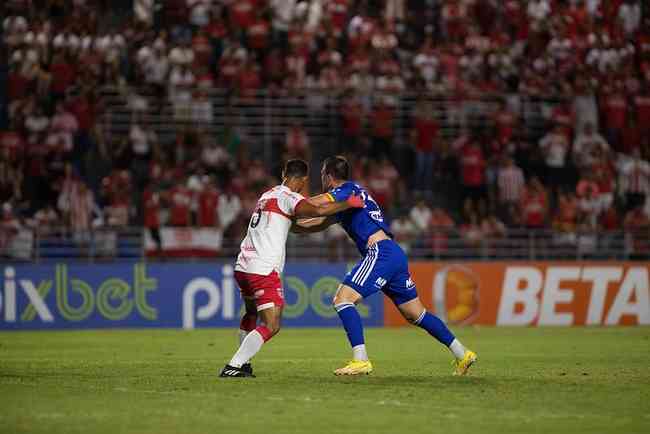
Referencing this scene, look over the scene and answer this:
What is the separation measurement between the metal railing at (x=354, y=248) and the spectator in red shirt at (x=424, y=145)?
1997 millimetres

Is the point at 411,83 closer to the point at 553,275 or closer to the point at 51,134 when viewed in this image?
the point at 553,275

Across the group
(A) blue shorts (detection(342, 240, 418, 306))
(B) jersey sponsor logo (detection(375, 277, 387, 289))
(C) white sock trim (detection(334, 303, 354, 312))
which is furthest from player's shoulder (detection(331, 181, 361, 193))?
(C) white sock trim (detection(334, 303, 354, 312))

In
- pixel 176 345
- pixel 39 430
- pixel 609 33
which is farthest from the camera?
pixel 609 33

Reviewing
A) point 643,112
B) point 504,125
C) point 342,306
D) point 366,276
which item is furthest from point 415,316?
point 643,112

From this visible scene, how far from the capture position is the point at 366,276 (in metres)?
13.4

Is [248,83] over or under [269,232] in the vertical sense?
over

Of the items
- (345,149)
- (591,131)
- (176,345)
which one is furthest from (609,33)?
(176,345)

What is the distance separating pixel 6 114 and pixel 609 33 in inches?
641

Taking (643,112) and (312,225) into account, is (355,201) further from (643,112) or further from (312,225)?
(643,112)

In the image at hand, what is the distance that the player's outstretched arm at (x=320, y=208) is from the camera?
1287 cm

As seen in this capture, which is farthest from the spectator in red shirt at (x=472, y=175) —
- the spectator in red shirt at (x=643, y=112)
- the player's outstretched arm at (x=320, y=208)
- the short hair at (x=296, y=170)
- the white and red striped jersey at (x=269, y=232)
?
the white and red striped jersey at (x=269, y=232)

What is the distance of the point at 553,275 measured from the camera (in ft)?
88.3

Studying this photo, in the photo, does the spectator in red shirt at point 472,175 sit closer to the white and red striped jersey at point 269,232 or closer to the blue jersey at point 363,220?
the blue jersey at point 363,220

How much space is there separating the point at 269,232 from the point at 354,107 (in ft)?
55.2
